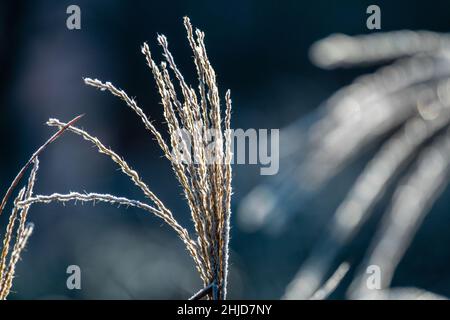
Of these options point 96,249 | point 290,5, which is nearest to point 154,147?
point 96,249

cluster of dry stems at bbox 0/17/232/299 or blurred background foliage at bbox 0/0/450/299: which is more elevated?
blurred background foliage at bbox 0/0/450/299

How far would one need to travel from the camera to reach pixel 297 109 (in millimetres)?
3518

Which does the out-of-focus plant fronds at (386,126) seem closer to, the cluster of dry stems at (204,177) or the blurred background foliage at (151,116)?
the cluster of dry stems at (204,177)

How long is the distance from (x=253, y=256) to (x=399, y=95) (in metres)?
2.60

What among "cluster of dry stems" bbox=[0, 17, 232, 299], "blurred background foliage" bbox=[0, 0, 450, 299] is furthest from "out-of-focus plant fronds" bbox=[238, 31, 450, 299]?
"blurred background foliage" bbox=[0, 0, 450, 299]

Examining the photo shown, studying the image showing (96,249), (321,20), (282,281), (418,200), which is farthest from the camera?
(321,20)

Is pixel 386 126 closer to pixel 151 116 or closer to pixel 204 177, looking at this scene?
pixel 204 177

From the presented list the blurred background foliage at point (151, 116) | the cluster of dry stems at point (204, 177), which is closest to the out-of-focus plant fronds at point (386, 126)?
the cluster of dry stems at point (204, 177)

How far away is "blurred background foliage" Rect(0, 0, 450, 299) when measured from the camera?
3268 mm

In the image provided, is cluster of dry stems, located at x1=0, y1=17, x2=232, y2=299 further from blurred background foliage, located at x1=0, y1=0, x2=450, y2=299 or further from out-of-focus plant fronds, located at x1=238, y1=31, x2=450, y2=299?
blurred background foliage, located at x1=0, y1=0, x2=450, y2=299

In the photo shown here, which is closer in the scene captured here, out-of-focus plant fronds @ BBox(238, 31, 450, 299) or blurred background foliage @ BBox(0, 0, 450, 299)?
out-of-focus plant fronds @ BBox(238, 31, 450, 299)

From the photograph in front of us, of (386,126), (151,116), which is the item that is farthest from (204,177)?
(151,116)

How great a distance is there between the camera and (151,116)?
356cm

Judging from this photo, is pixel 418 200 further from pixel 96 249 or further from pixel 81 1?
pixel 81 1
